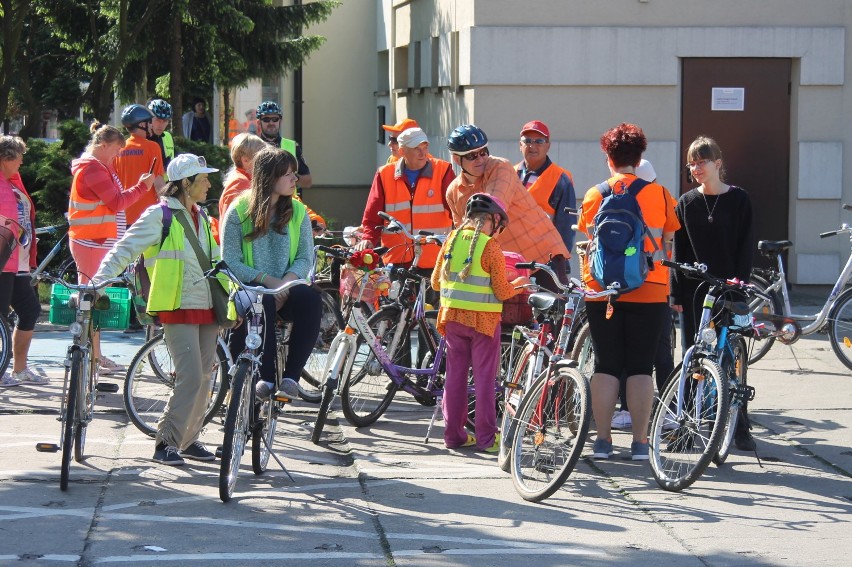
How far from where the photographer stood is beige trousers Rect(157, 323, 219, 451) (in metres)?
7.29

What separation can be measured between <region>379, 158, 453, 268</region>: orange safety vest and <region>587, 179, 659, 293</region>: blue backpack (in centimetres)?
250

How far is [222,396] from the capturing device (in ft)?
26.0

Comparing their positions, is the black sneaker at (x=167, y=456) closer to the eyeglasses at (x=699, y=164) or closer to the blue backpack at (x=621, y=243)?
the blue backpack at (x=621, y=243)

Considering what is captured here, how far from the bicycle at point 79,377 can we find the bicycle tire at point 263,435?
934mm

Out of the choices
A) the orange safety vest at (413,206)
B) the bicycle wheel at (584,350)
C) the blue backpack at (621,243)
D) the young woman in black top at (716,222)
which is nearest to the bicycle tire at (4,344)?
the orange safety vest at (413,206)

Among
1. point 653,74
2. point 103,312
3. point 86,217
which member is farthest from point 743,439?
point 653,74

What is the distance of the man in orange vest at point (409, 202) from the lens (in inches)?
379

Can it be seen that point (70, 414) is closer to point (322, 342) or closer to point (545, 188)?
point (322, 342)

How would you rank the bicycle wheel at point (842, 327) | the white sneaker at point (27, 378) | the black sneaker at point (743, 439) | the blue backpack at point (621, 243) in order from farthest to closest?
the bicycle wheel at point (842, 327) → the white sneaker at point (27, 378) → the black sneaker at point (743, 439) → the blue backpack at point (621, 243)

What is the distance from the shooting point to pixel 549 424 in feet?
22.8

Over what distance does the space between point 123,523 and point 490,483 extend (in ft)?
6.42

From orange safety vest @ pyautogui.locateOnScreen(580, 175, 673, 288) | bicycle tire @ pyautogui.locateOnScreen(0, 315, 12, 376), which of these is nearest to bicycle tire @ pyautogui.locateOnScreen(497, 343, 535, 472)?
orange safety vest @ pyautogui.locateOnScreen(580, 175, 673, 288)

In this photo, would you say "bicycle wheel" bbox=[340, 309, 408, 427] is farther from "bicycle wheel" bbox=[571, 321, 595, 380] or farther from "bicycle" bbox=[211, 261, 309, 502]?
"bicycle" bbox=[211, 261, 309, 502]

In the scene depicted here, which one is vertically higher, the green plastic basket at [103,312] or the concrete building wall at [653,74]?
the concrete building wall at [653,74]
